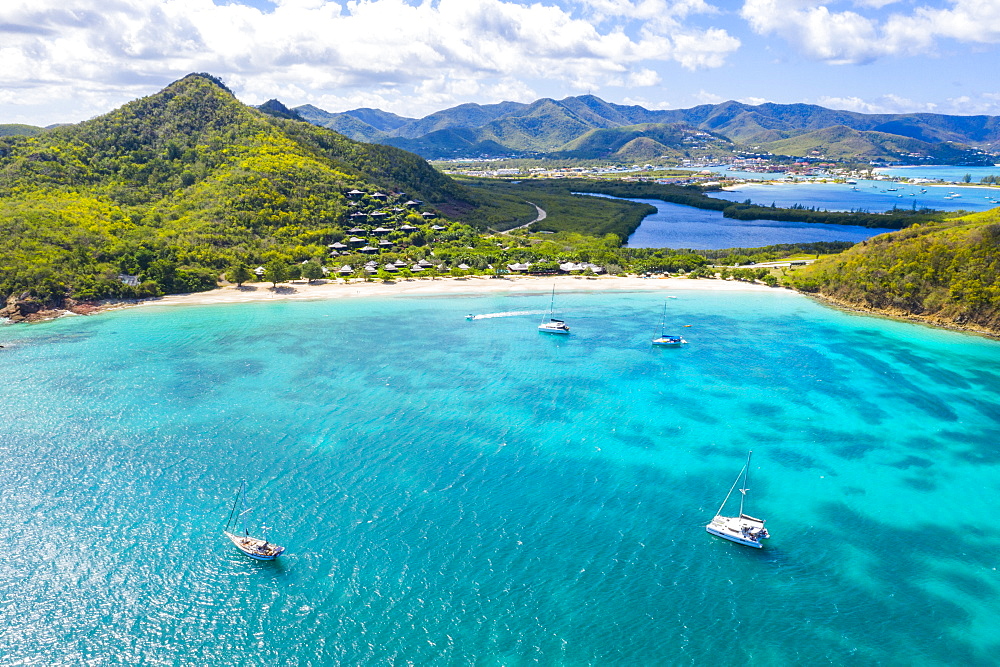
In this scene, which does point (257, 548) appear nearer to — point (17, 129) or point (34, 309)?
point (34, 309)

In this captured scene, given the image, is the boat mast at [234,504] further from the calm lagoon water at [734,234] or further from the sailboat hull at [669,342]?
the calm lagoon water at [734,234]

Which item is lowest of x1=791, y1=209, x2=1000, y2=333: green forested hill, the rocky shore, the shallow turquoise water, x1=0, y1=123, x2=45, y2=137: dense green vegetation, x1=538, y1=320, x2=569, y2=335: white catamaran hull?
the shallow turquoise water

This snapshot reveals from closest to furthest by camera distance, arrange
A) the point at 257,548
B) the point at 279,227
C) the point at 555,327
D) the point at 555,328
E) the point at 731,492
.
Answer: the point at 257,548 < the point at 731,492 < the point at 555,328 < the point at 555,327 < the point at 279,227

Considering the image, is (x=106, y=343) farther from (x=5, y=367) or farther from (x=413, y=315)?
(x=413, y=315)

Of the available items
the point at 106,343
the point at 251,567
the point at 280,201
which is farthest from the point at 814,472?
the point at 280,201

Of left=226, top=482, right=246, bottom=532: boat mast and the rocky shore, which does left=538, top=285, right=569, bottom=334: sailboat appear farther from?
the rocky shore

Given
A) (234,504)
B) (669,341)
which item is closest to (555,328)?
(669,341)

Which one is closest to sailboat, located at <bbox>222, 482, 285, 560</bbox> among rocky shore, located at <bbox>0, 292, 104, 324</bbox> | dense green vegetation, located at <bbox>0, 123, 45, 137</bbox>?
rocky shore, located at <bbox>0, 292, 104, 324</bbox>
